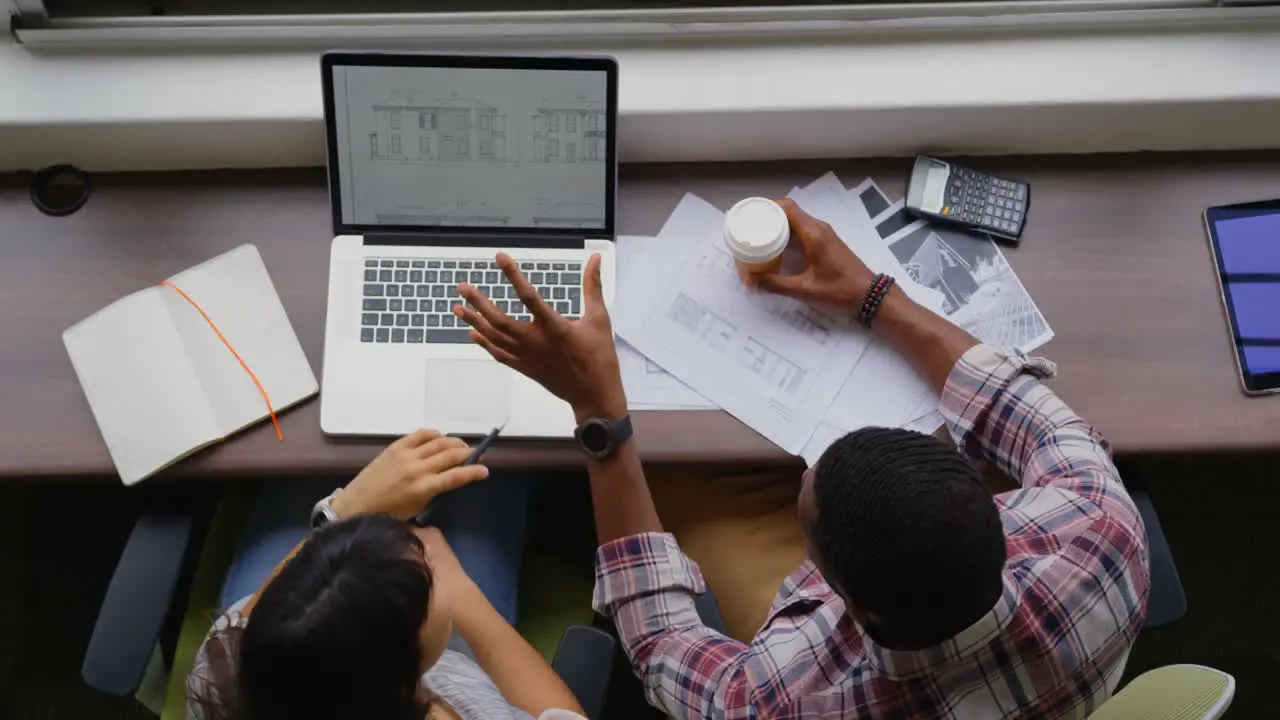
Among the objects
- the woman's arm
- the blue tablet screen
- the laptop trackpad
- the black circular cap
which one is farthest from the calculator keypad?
the black circular cap

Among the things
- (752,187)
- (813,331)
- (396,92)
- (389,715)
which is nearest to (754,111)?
(752,187)

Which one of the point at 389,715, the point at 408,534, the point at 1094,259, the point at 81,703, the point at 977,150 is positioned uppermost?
the point at 977,150

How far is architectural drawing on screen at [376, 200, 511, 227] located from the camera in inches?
48.0

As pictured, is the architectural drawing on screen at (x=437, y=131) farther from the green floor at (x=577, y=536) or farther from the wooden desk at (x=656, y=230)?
the green floor at (x=577, y=536)

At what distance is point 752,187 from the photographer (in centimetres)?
132

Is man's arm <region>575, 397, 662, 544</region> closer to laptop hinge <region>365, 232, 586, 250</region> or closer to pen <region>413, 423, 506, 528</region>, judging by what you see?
pen <region>413, 423, 506, 528</region>

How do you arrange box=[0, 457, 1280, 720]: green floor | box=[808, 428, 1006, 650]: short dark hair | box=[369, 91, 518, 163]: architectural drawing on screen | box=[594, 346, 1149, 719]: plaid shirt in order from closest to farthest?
box=[808, 428, 1006, 650]: short dark hair, box=[594, 346, 1149, 719]: plaid shirt, box=[369, 91, 518, 163]: architectural drawing on screen, box=[0, 457, 1280, 720]: green floor

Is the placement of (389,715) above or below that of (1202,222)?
below

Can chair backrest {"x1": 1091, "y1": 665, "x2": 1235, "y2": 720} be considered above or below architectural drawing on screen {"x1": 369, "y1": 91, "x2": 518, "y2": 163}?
below

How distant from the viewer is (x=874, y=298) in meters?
1.20

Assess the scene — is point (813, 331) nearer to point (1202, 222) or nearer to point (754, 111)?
point (754, 111)

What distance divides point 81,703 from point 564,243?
3.86 feet

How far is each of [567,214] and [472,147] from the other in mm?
134

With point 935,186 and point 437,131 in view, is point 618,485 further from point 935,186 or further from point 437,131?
point 935,186
